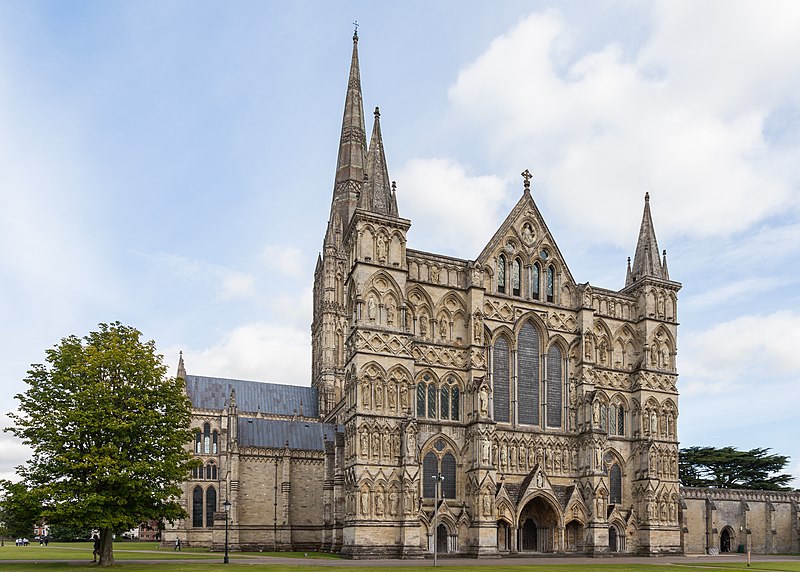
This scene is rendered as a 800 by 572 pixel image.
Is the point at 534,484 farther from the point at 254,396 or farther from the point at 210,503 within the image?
the point at 254,396

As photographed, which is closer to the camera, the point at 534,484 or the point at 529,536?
the point at 534,484

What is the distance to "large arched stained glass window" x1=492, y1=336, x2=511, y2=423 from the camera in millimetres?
49656

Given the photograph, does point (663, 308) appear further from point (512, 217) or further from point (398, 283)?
point (398, 283)

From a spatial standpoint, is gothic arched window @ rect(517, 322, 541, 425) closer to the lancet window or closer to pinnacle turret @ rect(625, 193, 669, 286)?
the lancet window

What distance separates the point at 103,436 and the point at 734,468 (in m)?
74.8

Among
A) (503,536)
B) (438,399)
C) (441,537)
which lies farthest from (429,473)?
(503,536)

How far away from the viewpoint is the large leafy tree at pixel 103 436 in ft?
110

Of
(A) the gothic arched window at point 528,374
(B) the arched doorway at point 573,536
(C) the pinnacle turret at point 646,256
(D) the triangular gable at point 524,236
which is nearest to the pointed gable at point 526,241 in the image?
(D) the triangular gable at point 524,236

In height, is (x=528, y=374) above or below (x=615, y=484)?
above

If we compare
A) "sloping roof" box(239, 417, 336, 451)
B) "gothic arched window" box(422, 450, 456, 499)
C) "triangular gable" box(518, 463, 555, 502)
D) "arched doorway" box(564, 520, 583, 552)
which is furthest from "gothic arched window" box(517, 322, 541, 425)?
"sloping roof" box(239, 417, 336, 451)

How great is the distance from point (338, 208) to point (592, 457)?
128 ft

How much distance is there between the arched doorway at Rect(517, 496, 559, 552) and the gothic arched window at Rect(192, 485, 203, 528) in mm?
33869

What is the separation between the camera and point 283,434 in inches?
2446

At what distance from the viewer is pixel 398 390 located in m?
46.2
